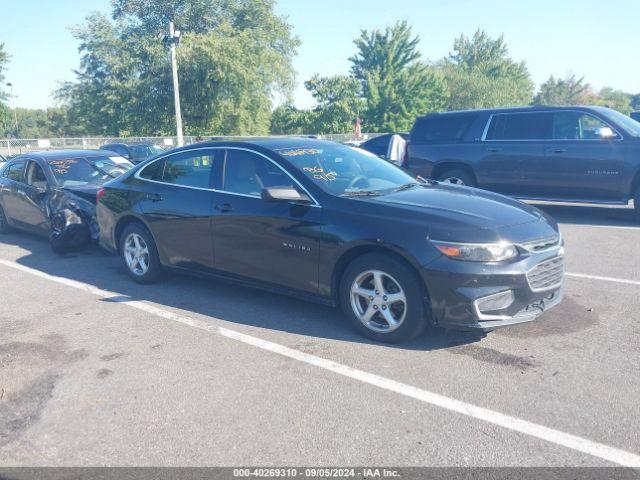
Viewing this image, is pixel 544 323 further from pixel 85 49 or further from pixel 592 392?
pixel 85 49

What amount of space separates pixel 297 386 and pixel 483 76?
221ft

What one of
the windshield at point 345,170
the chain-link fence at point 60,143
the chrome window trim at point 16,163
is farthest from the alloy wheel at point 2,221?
the chain-link fence at point 60,143

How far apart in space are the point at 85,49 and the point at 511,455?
1897 inches

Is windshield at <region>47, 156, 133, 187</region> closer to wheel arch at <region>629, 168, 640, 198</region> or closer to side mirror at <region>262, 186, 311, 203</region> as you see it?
side mirror at <region>262, 186, 311, 203</region>

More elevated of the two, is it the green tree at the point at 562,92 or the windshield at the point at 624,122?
the green tree at the point at 562,92

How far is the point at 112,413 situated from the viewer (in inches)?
141

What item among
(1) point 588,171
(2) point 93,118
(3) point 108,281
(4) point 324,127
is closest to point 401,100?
(4) point 324,127

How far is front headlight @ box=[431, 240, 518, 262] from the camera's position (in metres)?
4.16

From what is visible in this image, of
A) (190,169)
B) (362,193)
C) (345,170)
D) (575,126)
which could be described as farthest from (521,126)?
(190,169)

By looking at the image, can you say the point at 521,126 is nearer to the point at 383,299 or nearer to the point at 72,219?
the point at 383,299

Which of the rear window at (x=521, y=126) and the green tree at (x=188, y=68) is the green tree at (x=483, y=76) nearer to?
the green tree at (x=188, y=68)

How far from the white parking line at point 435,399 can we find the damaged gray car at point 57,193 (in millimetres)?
2815

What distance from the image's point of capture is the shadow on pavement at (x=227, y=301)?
4.75m

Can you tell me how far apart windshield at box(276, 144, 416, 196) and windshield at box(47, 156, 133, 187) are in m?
4.26
